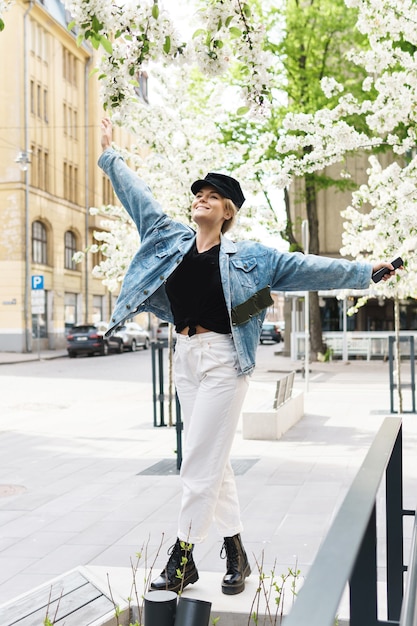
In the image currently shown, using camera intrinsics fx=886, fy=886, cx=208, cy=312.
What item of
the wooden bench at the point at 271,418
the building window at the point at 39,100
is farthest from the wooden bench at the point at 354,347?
the building window at the point at 39,100

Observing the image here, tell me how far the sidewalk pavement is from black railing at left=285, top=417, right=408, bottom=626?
0.60ft

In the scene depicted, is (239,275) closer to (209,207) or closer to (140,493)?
(209,207)

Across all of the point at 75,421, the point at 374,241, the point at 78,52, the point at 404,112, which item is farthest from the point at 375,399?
the point at 78,52

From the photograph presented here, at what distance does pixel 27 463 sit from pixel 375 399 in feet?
26.7

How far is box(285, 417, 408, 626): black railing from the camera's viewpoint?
108 centimetres

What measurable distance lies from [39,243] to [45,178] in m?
3.61

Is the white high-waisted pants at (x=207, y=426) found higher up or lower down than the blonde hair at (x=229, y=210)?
lower down

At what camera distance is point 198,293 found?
13.3 feet

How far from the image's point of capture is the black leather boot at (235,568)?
12.9 feet

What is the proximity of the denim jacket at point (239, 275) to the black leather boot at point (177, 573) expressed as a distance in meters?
0.84

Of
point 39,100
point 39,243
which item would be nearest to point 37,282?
point 39,243

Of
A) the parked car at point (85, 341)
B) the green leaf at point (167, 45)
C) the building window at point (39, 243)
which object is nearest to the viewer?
the green leaf at point (167, 45)

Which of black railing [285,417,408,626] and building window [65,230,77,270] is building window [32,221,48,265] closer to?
building window [65,230,77,270]

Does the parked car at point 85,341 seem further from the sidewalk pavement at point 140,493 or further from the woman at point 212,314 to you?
the woman at point 212,314
